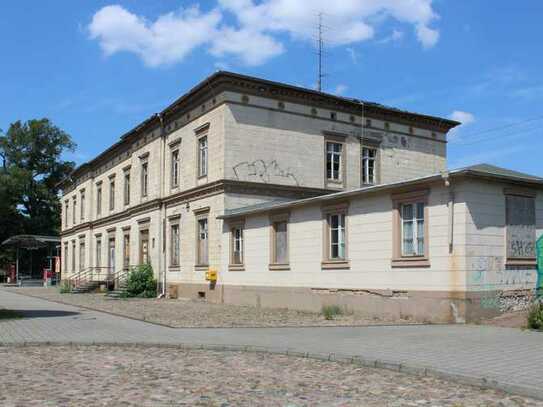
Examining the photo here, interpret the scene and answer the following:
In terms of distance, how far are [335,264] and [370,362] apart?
1012 cm

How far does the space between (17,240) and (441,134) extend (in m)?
35.6

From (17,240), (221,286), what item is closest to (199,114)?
(221,286)

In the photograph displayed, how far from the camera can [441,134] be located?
32969 millimetres

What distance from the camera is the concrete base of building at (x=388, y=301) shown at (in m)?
15.5

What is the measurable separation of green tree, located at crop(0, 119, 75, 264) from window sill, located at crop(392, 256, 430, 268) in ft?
197

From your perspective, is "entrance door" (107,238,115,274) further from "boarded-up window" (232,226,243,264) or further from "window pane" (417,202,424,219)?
"window pane" (417,202,424,219)

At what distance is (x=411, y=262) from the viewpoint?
1680 cm

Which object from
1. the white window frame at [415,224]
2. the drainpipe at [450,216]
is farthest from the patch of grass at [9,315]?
the drainpipe at [450,216]

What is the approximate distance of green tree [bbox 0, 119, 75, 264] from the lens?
70.4m

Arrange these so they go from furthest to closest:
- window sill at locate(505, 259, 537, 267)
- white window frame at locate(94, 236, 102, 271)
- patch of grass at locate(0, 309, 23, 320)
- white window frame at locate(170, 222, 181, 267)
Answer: white window frame at locate(94, 236, 102, 271) < white window frame at locate(170, 222, 181, 267) < patch of grass at locate(0, 309, 23, 320) < window sill at locate(505, 259, 537, 267)

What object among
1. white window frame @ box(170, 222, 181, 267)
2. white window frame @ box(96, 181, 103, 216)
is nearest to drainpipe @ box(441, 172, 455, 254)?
white window frame @ box(170, 222, 181, 267)

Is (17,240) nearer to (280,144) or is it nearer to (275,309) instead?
(280,144)

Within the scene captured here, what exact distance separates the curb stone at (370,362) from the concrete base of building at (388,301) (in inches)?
250

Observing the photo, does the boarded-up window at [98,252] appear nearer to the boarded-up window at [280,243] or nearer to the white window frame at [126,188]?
the white window frame at [126,188]
